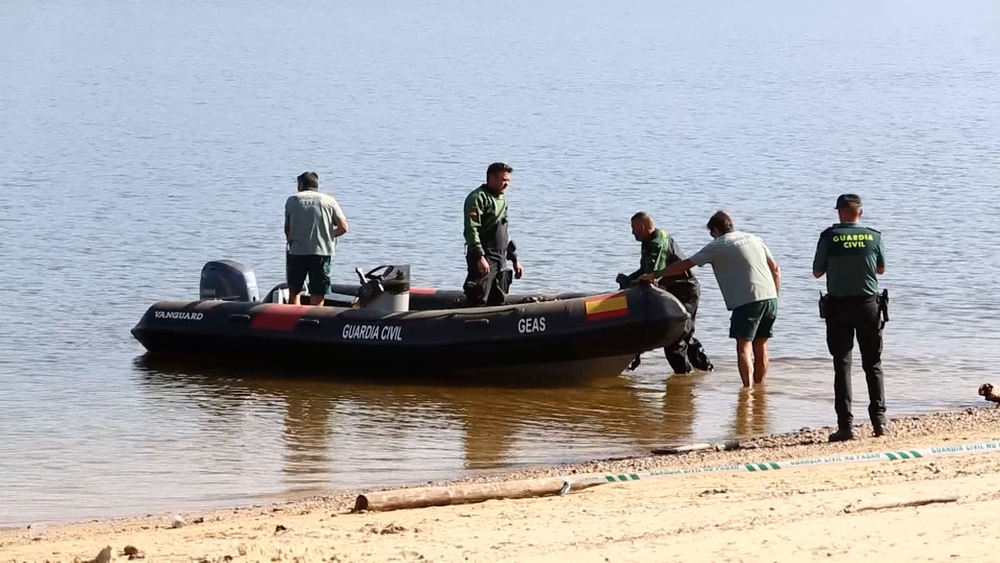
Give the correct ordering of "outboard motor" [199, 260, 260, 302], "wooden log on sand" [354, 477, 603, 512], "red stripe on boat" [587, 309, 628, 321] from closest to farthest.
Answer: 1. "wooden log on sand" [354, 477, 603, 512]
2. "red stripe on boat" [587, 309, 628, 321]
3. "outboard motor" [199, 260, 260, 302]

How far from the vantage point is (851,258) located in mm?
8234

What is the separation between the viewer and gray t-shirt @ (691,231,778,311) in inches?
390

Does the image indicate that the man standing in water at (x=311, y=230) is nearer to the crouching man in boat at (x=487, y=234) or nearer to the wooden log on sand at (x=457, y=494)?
the crouching man in boat at (x=487, y=234)

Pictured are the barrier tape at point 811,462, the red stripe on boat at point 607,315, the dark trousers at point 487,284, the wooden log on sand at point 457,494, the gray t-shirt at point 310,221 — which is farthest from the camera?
the gray t-shirt at point 310,221

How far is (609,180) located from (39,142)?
34.8 ft

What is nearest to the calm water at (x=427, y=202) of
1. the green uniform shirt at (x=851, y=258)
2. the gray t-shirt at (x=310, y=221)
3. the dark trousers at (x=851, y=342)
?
the gray t-shirt at (x=310, y=221)

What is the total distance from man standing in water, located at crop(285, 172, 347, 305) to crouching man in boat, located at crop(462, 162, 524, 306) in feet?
3.62

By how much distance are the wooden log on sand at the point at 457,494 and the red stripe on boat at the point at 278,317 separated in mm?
4915

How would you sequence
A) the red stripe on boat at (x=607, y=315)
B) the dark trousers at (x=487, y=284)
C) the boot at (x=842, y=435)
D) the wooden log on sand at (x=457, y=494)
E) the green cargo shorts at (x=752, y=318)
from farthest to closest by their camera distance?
the dark trousers at (x=487, y=284) < the red stripe on boat at (x=607, y=315) < the green cargo shorts at (x=752, y=318) < the boot at (x=842, y=435) < the wooden log on sand at (x=457, y=494)

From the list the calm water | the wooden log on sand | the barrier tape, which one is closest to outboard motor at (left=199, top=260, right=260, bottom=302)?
the calm water

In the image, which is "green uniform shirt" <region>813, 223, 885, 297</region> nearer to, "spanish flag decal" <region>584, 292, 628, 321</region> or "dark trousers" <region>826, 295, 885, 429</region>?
"dark trousers" <region>826, 295, 885, 429</region>

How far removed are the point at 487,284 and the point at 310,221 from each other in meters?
1.40

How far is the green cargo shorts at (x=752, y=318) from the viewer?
9992 millimetres

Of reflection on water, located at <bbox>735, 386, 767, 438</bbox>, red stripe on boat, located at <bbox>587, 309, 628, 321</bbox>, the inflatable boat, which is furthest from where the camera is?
the inflatable boat
